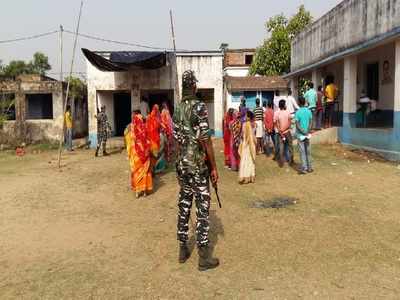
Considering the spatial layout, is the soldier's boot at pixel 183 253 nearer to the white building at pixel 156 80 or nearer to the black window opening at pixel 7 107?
the white building at pixel 156 80

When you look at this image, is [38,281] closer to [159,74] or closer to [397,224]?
[397,224]

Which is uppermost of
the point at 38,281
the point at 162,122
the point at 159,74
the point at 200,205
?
the point at 159,74

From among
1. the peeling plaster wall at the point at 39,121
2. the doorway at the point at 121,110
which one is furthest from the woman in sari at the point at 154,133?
the peeling plaster wall at the point at 39,121

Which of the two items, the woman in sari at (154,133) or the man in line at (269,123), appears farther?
the man in line at (269,123)

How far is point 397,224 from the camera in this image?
578 centimetres

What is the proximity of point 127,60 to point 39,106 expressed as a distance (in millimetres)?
6540

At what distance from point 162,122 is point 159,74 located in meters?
7.77

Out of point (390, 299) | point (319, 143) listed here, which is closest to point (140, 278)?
point (390, 299)

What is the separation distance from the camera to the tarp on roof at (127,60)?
51.4ft

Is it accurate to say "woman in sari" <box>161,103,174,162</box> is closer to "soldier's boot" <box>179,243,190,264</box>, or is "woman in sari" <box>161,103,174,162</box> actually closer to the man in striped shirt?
the man in striped shirt

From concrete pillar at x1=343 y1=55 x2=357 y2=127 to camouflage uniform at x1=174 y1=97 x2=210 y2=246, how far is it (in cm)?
919

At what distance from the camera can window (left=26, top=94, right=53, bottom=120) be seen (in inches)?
794

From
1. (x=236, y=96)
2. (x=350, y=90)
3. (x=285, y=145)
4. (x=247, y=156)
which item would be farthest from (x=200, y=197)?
(x=236, y=96)

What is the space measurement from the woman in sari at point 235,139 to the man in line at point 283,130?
0.97m
